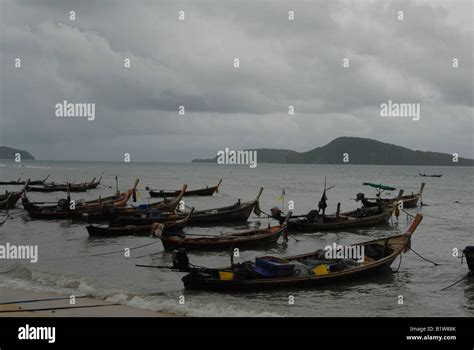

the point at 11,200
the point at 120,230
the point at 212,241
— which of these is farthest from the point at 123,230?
the point at 11,200

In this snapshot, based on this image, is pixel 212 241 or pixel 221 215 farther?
pixel 221 215

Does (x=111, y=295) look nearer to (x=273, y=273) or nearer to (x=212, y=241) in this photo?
(x=273, y=273)

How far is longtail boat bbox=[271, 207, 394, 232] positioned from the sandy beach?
1828 centimetres

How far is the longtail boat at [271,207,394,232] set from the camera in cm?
3378

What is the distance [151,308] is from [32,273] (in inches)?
314

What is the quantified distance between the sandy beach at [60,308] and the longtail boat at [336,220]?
1828 cm

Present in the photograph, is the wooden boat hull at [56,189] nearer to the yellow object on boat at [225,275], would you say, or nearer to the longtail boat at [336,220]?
the longtail boat at [336,220]

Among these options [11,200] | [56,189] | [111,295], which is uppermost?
[56,189]

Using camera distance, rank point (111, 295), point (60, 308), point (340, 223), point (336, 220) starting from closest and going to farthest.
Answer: point (60, 308), point (111, 295), point (340, 223), point (336, 220)

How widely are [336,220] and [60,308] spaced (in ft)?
77.8

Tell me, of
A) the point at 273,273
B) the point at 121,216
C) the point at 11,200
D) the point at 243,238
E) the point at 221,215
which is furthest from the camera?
the point at 11,200

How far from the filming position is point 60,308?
1570 cm

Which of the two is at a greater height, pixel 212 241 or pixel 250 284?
pixel 212 241
